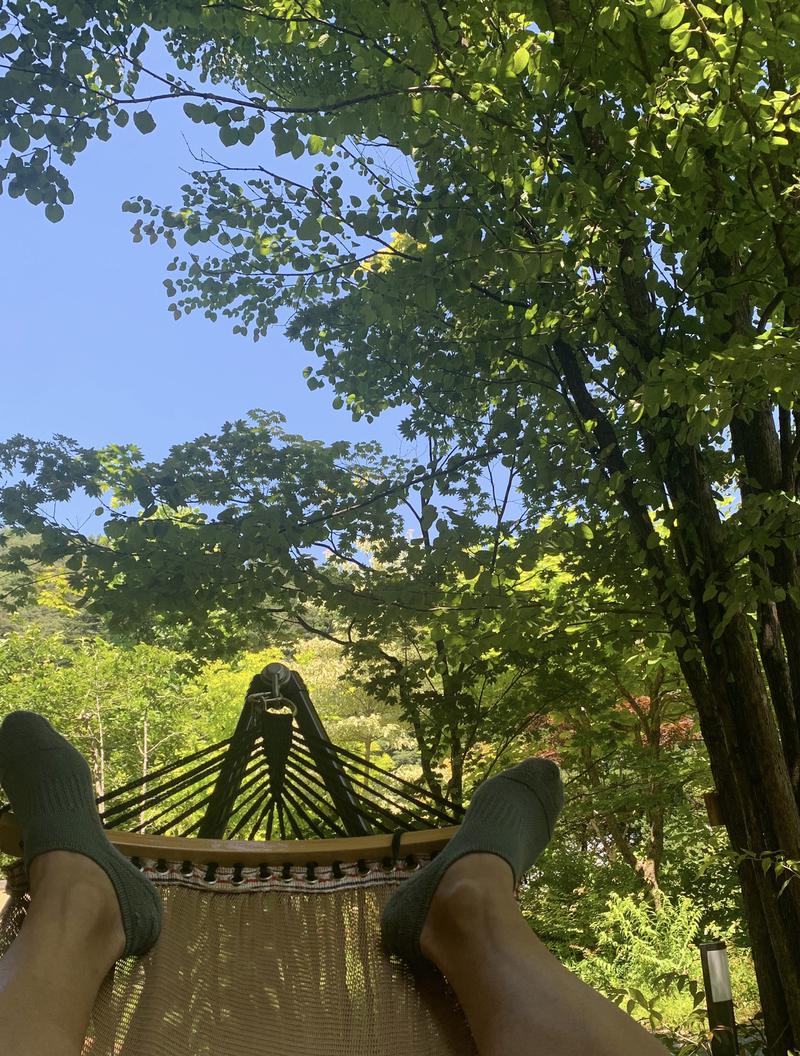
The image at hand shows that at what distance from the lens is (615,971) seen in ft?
10.5

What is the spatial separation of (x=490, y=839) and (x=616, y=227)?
0.97m

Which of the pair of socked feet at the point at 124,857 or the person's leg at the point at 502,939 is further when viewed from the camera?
the pair of socked feet at the point at 124,857

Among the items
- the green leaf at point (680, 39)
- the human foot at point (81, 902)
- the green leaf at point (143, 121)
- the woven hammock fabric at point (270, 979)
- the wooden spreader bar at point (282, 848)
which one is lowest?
the woven hammock fabric at point (270, 979)

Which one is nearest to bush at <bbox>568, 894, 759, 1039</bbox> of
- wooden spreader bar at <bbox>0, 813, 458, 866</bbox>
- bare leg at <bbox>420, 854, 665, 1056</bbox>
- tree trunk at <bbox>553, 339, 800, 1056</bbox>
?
tree trunk at <bbox>553, 339, 800, 1056</bbox>

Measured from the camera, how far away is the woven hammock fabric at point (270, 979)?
0.90 metres

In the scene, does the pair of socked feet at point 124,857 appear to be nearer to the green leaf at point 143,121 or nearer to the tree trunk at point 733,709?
the tree trunk at point 733,709

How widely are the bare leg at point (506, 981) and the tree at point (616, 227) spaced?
72 centimetres

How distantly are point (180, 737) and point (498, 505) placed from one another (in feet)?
6.69

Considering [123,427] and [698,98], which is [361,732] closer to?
[123,427]

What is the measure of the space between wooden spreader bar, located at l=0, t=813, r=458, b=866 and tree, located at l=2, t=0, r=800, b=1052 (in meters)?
0.65

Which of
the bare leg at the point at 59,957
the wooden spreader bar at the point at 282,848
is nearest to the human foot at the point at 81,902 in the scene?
the bare leg at the point at 59,957

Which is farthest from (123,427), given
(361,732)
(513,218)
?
(513,218)

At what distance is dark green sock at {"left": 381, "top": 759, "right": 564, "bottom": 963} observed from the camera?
3.17 feet

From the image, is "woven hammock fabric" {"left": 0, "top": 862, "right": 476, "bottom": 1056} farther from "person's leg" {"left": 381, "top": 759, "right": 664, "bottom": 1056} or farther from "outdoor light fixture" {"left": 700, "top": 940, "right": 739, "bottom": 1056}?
"outdoor light fixture" {"left": 700, "top": 940, "right": 739, "bottom": 1056}
